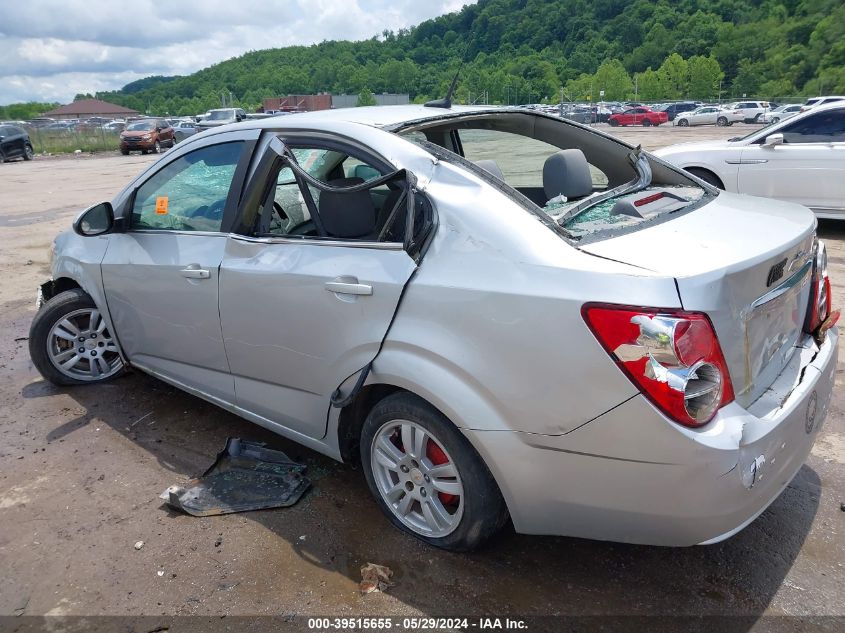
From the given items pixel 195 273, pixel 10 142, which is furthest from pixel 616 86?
pixel 195 273

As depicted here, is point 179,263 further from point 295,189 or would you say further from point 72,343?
point 72,343

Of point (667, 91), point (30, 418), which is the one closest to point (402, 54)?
point (667, 91)

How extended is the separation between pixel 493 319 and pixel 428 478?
748 millimetres

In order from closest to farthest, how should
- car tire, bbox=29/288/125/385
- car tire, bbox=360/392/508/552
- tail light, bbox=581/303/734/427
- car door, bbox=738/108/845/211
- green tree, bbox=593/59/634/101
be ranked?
tail light, bbox=581/303/734/427
car tire, bbox=360/392/508/552
car tire, bbox=29/288/125/385
car door, bbox=738/108/845/211
green tree, bbox=593/59/634/101

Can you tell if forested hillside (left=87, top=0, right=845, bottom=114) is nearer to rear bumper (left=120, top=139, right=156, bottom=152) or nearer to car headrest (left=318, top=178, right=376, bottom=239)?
rear bumper (left=120, top=139, right=156, bottom=152)

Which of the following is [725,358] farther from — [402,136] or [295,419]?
[295,419]

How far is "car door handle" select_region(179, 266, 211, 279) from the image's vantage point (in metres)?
3.17

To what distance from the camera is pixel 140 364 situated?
3920 mm

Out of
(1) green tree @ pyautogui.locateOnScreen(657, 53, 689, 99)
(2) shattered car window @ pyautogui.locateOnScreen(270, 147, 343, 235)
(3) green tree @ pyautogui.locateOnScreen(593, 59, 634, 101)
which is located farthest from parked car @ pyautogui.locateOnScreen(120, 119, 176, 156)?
(3) green tree @ pyautogui.locateOnScreen(593, 59, 634, 101)

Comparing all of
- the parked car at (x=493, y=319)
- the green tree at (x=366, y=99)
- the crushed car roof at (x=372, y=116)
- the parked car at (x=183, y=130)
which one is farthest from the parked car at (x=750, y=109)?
the parked car at (x=493, y=319)

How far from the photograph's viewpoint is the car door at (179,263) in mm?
3229

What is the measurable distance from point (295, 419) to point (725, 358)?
1.83m

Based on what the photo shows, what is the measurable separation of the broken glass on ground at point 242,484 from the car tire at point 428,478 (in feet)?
1.81

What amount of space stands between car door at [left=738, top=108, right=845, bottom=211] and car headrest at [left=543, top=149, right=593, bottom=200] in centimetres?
602
